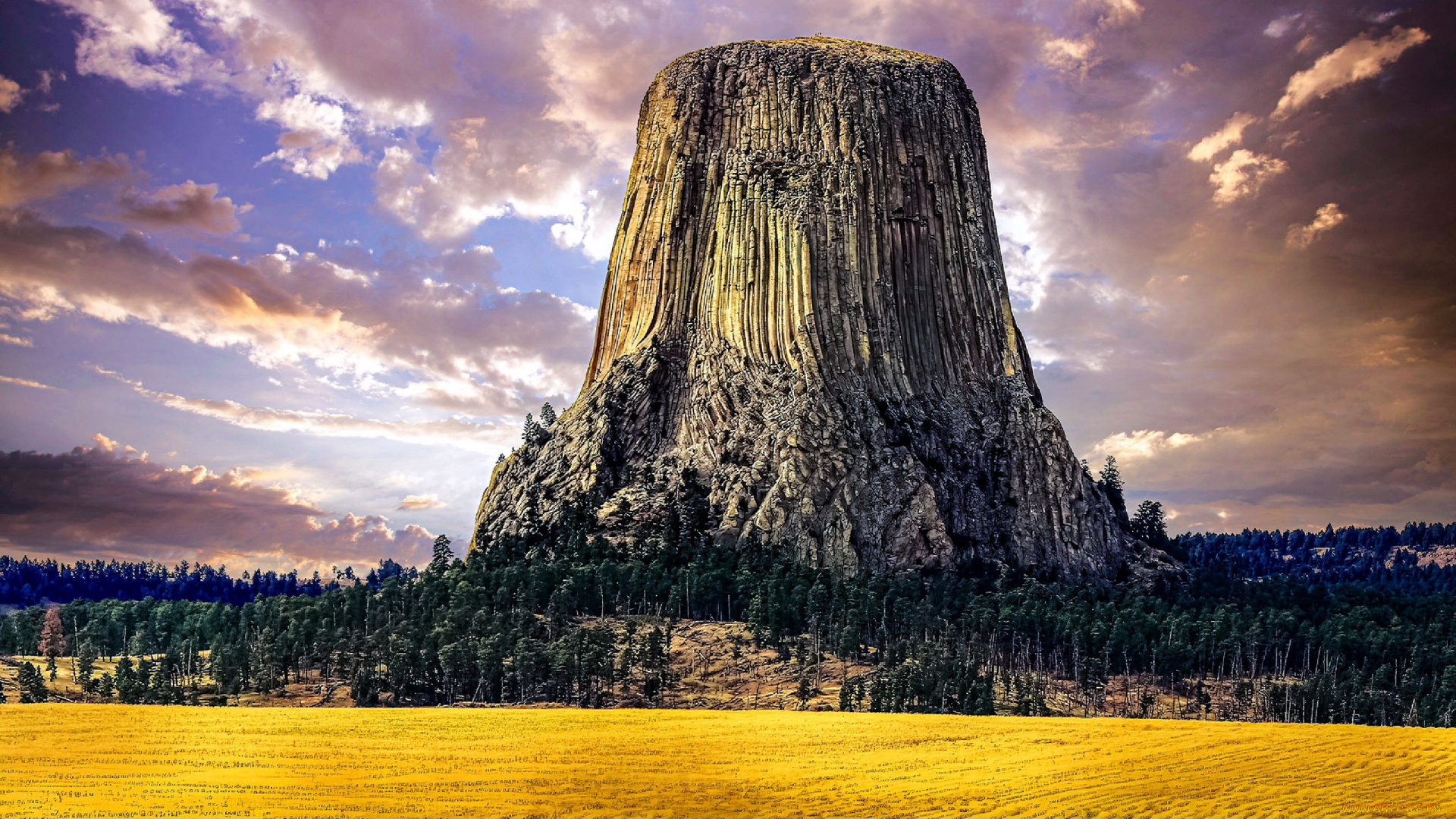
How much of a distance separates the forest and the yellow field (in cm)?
1392

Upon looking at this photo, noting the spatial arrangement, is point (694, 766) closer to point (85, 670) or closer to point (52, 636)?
point (85, 670)

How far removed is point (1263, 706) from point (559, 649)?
138ft

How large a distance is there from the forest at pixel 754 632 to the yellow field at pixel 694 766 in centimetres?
1392

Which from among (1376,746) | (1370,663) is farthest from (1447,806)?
(1370,663)

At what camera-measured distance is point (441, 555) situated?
3809 inches

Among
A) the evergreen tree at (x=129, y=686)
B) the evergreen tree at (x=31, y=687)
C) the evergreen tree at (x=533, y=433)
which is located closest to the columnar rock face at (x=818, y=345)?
the evergreen tree at (x=533, y=433)

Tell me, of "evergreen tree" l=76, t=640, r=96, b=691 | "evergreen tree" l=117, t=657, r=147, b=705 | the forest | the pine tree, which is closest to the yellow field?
"evergreen tree" l=117, t=657, r=147, b=705

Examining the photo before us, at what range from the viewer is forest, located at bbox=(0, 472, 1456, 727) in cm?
6556

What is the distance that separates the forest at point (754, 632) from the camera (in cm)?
6556

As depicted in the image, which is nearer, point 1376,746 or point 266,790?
point 266,790

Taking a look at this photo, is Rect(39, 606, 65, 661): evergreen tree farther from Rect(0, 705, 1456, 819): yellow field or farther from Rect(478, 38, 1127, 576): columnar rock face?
Rect(0, 705, 1456, 819): yellow field

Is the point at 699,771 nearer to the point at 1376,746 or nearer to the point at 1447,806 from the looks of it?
the point at 1447,806

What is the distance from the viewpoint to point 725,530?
308 feet

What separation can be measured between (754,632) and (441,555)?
31621mm
